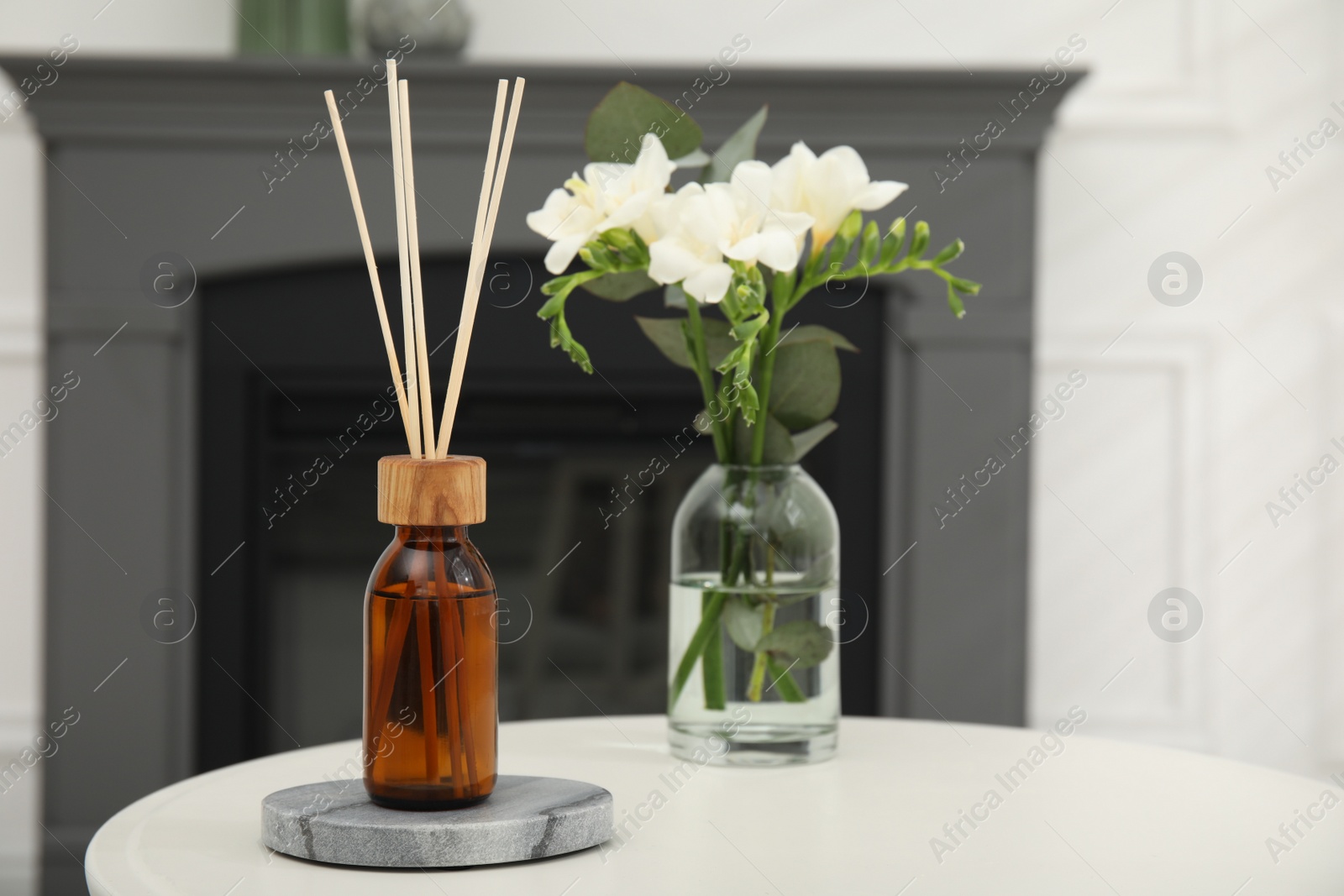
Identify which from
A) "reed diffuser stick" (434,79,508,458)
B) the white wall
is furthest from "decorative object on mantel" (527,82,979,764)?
the white wall

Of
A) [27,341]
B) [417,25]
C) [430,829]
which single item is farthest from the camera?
[27,341]

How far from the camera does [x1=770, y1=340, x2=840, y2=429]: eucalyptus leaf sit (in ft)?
2.70

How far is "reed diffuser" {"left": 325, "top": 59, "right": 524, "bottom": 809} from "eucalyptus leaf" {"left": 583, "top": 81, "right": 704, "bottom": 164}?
0.67 feet

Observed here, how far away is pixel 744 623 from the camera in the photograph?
81cm

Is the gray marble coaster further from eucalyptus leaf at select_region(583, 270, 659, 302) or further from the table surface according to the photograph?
eucalyptus leaf at select_region(583, 270, 659, 302)

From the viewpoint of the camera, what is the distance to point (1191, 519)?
1.83 meters

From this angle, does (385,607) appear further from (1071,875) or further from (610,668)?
(610,668)

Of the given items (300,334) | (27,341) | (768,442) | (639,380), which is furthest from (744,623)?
(27,341)

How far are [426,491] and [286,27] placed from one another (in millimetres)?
1286

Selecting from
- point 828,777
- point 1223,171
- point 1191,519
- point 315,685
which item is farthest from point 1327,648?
point 315,685

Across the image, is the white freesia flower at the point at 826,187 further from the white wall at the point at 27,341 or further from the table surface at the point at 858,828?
the white wall at the point at 27,341

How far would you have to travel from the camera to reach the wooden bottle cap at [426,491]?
24.9 inches

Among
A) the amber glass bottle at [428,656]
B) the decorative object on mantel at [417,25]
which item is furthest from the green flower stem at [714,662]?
the decorative object on mantel at [417,25]

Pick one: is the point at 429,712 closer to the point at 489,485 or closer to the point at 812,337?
the point at 812,337
